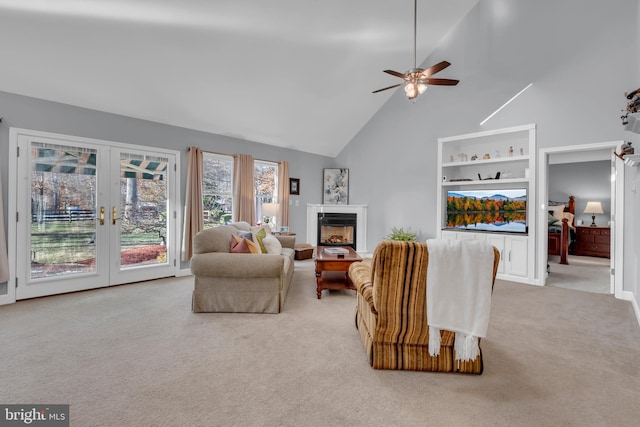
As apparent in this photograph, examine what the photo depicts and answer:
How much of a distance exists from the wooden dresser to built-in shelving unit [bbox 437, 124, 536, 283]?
3.99m

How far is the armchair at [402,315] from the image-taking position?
1914 millimetres

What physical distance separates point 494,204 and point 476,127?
4.71ft

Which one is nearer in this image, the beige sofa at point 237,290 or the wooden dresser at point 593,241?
the beige sofa at point 237,290

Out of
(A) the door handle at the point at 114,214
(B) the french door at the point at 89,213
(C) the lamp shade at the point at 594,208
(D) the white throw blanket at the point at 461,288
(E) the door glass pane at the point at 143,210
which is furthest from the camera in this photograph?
(C) the lamp shade at the point at 594,208

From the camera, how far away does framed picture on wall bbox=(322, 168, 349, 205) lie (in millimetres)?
7316

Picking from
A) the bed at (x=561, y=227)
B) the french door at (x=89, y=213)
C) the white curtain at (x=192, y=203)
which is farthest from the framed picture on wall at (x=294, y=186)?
the bed at (x=561, y=227)

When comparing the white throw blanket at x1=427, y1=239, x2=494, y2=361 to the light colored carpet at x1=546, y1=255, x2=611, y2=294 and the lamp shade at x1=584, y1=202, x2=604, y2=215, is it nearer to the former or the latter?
the light colored carpet at x1=546, y1=255, x2=611, y2=294

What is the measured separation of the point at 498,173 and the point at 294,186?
4.10 m

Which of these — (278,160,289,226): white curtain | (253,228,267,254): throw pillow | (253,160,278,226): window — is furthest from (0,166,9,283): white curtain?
(278,160,289,226): white curtain

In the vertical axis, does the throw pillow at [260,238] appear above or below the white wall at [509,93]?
below

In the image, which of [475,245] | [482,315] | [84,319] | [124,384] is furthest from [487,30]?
[84,319]

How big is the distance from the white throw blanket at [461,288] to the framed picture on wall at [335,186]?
542 centimetres

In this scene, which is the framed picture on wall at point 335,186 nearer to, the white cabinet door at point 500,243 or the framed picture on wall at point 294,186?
the framed picture on wall at point 294,186

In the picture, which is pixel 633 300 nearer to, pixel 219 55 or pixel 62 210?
pixel 219 55
